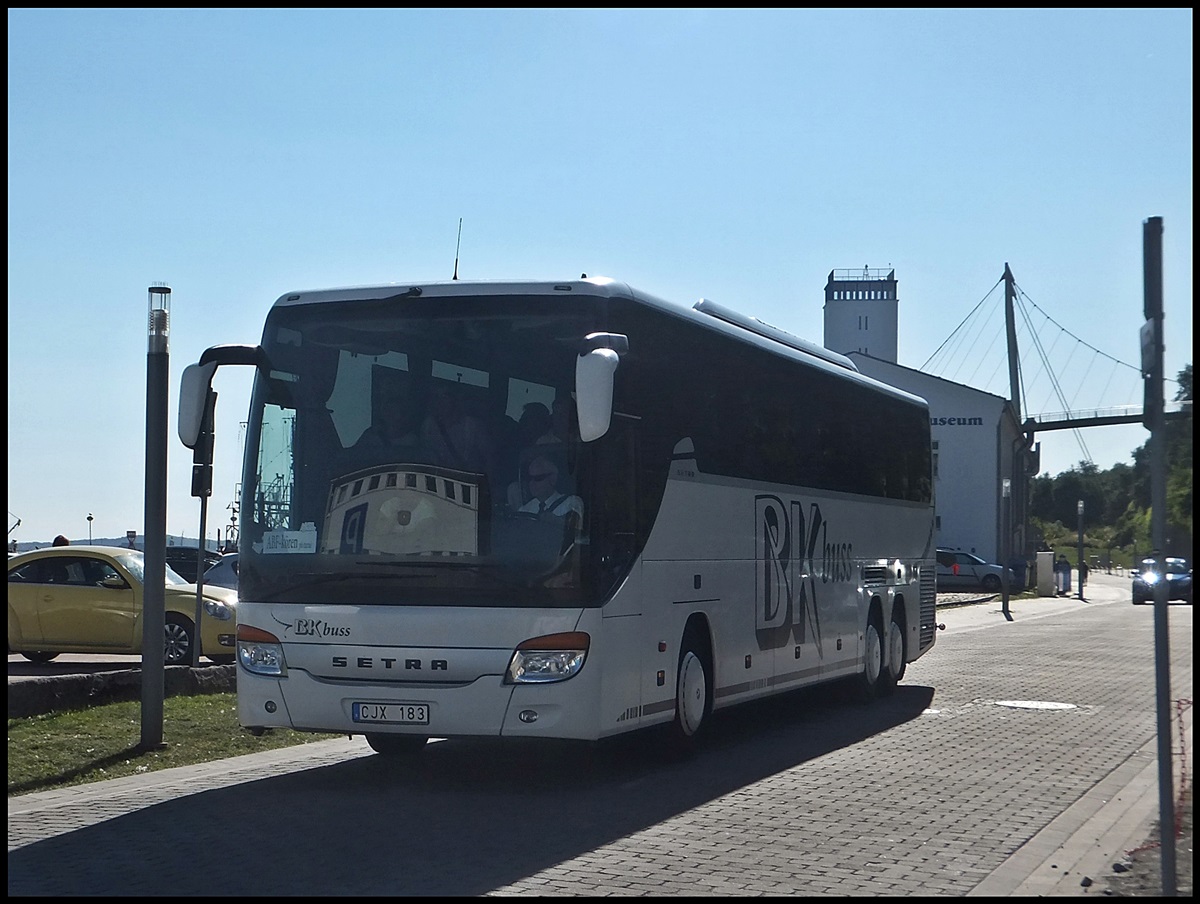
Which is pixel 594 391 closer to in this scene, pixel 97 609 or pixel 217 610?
pixel 217 610

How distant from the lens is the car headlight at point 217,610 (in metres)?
19.8

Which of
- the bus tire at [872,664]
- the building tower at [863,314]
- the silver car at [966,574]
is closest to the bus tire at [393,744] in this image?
the bus tire at [872,664]

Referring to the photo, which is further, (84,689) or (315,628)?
(84,689)

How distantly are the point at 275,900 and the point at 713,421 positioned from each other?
6.56 metres

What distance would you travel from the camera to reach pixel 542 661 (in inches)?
408

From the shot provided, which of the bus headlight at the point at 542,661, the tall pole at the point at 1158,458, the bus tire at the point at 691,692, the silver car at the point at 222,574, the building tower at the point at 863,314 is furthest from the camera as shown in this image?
the building tower at the point at 863,314

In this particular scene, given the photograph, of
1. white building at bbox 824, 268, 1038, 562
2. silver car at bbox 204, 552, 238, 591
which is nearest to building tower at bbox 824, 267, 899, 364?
white building at bbox 824, 268, 1038, 562

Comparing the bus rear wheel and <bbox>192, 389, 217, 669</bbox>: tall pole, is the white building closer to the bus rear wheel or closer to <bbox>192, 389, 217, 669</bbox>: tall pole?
the bus rear wheel

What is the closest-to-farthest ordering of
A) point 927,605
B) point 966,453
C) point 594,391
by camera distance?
1. point 594,391
2. point 927,605
3. point 966,453

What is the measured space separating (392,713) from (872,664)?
321 inches

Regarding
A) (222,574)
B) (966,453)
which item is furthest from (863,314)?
(222,574)

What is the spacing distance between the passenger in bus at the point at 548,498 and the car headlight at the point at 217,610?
34.0 feet

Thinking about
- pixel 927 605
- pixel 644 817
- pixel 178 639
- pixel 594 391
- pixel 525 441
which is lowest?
pixel 644 817

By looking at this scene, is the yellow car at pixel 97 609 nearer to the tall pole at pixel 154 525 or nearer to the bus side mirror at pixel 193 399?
the tall pole at pixel 154 525
